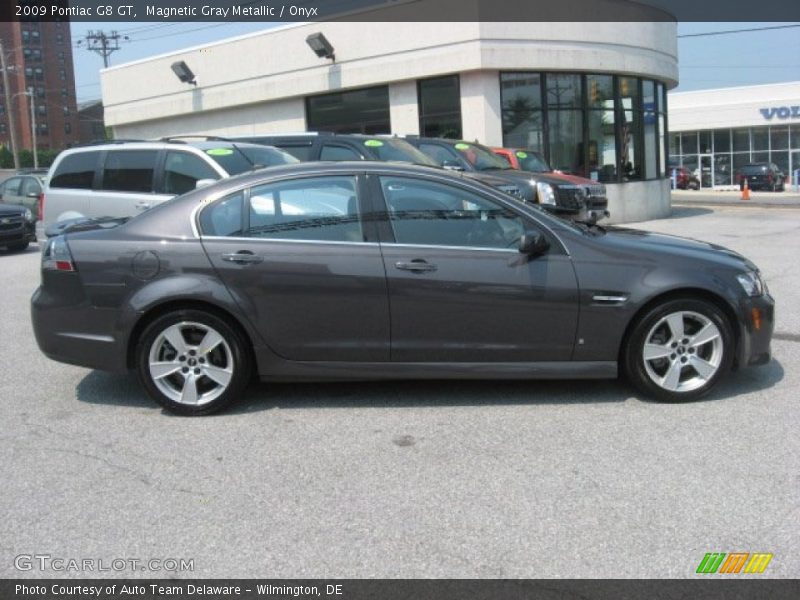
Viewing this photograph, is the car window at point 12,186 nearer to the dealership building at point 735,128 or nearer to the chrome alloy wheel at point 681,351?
the chrome alloy wheel at point 681,351

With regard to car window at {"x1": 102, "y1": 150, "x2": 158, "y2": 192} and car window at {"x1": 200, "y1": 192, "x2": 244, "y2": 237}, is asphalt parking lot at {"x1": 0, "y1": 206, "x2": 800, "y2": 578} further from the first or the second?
car window at {"x1": 102, "y1": 150, "x2": 158, "y2": 192}

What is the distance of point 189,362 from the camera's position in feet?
17.1

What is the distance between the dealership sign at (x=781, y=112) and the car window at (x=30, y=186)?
45541mm

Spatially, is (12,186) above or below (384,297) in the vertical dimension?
above

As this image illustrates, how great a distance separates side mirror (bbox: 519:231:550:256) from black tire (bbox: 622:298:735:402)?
31.6 inches

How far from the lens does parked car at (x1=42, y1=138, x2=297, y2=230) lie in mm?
9344

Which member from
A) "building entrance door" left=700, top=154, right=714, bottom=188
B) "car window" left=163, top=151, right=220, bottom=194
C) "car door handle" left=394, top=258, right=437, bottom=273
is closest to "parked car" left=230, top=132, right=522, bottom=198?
"car window" left=163, top=151, right=220, bottom=194

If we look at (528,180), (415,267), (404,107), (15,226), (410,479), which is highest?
(404,107)

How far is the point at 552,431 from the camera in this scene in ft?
15.8

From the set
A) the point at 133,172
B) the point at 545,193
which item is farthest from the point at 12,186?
the point at 545,193

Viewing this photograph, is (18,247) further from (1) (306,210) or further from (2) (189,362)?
(1) (306,210)

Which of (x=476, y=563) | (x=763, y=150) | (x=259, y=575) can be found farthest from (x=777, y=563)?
(x=763, y=150)

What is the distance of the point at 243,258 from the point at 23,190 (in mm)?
16683

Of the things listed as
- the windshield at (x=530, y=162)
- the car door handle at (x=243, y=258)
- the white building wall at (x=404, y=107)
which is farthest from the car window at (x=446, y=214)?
the white building wall at (x=404, y=107)
